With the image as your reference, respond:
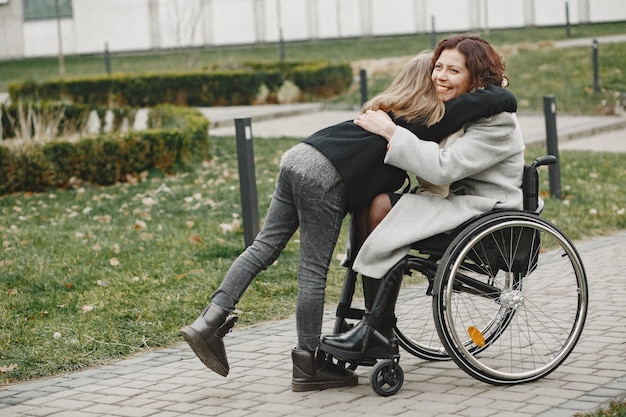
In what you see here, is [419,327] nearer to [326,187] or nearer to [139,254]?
[326,187]

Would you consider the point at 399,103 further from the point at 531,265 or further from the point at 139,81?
the point at 139,81

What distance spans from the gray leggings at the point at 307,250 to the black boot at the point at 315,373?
6 cm

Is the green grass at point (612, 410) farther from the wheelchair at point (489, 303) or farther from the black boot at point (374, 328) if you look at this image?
the black boot at point (374, 328)

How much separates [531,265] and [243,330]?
1822 millimetres

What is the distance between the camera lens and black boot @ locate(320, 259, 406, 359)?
15.1 feet

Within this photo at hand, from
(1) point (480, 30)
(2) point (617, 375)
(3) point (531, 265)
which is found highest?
(1) point (480, 30)

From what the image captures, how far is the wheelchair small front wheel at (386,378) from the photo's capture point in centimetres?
457

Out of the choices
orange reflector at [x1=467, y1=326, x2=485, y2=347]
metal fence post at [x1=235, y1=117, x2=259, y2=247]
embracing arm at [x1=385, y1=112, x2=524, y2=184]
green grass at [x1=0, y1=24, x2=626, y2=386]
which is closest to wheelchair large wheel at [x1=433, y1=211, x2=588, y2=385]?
orange reflector at [x1=467, y1=326, x2=485, y2=347]

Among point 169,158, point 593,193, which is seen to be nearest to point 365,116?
point 593,193

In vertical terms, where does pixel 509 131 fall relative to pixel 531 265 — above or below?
above

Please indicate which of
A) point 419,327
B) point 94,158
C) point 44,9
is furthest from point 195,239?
point 44,9

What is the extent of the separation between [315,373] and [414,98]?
4.10 ft

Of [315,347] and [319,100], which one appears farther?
[319,100]

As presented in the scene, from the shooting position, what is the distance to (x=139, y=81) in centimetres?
2083
